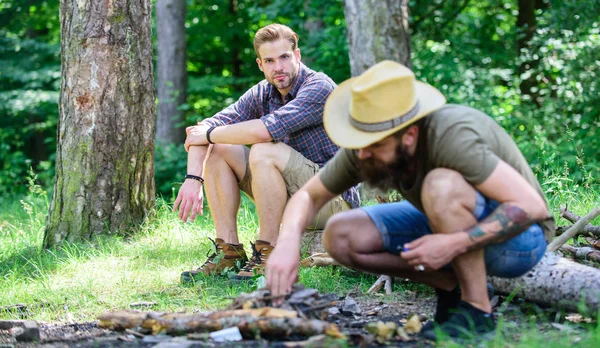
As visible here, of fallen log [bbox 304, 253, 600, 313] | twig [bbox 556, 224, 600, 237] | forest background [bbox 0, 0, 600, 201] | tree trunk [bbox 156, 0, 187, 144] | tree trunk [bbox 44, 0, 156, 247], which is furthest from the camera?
tree trunk [bbox 156, 0, 187, 144]

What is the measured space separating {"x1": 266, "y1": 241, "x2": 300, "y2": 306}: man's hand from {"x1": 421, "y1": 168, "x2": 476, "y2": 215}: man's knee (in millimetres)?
683

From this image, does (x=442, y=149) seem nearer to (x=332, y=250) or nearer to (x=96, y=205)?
(x=332, y=250)

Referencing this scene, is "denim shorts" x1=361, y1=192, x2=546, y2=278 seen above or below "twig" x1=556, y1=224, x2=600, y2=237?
above

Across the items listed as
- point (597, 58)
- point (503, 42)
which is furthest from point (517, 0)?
point (597, 58)

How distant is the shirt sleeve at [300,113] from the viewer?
15.7ft

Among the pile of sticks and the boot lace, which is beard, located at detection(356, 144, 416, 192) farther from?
the boot lace

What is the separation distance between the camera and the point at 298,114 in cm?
480

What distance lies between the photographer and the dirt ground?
123 inches

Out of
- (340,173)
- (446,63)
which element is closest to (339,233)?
(340,173)

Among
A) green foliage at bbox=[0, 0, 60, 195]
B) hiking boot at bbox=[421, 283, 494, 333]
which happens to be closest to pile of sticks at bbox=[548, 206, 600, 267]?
hiking boot at bbox=[421, 283, 494, 333]

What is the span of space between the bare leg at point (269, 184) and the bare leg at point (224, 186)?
263 mm

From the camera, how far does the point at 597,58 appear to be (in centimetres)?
990

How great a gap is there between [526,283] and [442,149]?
119 cm

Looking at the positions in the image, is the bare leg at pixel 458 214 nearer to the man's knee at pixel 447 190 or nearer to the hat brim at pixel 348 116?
the man's knee at pixel 447 190
